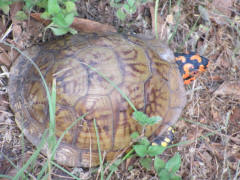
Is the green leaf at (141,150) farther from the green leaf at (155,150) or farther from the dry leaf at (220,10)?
the dry leaf at (220,10)

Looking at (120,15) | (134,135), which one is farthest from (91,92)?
(120,15)

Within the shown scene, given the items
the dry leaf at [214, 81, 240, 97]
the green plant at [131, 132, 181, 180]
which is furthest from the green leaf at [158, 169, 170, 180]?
the dry leaf at [214, 81, 240, 97]

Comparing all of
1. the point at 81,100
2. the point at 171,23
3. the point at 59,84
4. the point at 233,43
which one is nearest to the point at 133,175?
the point at 81,100

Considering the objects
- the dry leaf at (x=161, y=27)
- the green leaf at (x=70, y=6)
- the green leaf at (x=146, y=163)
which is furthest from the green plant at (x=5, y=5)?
the green leaf at (x=146, y=163)

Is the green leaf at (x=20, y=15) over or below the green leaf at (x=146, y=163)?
over

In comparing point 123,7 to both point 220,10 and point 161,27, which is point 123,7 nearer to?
point 161,27

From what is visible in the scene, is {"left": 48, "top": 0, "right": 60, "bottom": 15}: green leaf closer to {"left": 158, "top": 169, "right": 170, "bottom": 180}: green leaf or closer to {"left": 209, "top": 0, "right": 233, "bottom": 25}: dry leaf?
{"left": 158, "top": 169, "right": 170, "bottom": 180}: green leaf

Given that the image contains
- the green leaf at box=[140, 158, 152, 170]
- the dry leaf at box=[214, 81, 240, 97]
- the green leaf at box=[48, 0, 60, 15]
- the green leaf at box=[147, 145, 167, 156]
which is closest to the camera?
the green leaf at box=[147, 145, 167, 156]
